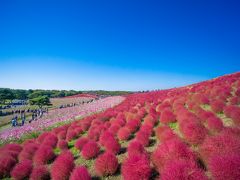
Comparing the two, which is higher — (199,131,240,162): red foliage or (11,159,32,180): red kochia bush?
(199,131,240,162): red foliage

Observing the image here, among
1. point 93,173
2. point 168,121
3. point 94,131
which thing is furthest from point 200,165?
point 94,131

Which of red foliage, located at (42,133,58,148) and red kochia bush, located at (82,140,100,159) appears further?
red foliage, located at (42,133,58,148)

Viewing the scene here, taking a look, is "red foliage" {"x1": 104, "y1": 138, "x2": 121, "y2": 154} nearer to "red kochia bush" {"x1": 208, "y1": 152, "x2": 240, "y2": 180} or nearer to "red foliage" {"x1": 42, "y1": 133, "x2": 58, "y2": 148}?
"red kochia bush" {"x1": 208, "y1": 152, "x2": 240, "y2": 180}

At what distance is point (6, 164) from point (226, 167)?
26.8 feet

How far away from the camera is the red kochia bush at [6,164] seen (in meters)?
7.21

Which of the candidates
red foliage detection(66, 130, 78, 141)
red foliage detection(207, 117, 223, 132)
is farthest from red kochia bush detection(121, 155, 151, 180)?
red foliage detection(66, 130, 78, 141)

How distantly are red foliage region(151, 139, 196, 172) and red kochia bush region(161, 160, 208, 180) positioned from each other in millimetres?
543

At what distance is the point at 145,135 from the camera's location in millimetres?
7086

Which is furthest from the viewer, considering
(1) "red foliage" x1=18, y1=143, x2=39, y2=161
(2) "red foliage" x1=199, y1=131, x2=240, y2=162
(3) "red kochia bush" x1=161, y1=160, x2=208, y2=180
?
(1) "red foliage" x1=18, y1=143, x2=39, y2=161

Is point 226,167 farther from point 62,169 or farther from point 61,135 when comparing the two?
point 61,135

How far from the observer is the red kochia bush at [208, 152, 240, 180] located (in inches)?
126

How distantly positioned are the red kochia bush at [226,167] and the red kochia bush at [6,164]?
7.86m

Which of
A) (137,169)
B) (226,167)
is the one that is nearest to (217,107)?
(226,167)

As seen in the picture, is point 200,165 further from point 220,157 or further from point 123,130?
point 123,130
